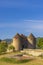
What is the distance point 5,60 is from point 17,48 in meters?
42.1

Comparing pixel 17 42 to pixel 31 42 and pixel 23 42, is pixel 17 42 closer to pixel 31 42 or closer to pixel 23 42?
pixel 23 42

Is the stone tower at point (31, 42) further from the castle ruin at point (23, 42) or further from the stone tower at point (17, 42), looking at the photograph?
the stone tower at point (17, 42)

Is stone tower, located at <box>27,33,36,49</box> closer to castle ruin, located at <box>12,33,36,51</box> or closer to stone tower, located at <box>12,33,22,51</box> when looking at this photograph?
castle ruin, located at <box>12,33,36,51</box>

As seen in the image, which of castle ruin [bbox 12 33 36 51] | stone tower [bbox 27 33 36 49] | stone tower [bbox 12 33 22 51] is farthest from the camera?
stone tower [bbox 27 33 36 49]

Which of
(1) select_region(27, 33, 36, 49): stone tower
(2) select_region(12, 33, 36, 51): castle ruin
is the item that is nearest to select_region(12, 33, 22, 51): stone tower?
(2) select_region(12, 33, 36, 51): castle ruin

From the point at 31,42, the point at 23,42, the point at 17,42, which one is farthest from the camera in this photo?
the point at 31,42

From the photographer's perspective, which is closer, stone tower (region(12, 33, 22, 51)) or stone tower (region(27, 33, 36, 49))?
stone tower (region(12, 33, 22, 51))

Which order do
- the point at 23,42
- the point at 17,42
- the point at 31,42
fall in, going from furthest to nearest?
the point at 31,42 < the point at 23,42 < the point at 17,42

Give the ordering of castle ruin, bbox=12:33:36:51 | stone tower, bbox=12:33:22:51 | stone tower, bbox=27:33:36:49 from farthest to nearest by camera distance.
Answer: stone tower, bbox=27:33:36:49 < castle ruin, bbox=12:33:36:51 < stone tower, bbox=12:33:22:51

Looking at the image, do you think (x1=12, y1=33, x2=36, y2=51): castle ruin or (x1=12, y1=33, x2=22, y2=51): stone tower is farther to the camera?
(x1=12, y1=33, x2=36, y2=51): castle ruin

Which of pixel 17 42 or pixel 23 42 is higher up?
pixel 23 42

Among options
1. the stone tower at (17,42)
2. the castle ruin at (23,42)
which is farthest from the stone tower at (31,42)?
the stone tower at (17,42)

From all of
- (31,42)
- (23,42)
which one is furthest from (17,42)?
(31,42)

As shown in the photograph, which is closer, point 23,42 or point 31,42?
point 23,42
